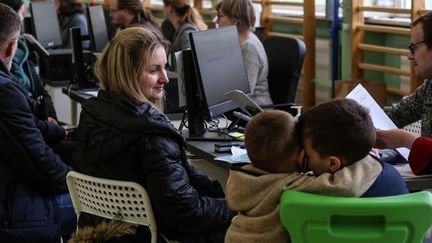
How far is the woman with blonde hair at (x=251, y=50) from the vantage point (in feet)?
13.6

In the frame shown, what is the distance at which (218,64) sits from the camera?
333 centimetres

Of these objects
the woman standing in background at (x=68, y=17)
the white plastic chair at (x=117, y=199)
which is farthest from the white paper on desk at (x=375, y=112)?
the woman standing in background at (x=68, y=17)

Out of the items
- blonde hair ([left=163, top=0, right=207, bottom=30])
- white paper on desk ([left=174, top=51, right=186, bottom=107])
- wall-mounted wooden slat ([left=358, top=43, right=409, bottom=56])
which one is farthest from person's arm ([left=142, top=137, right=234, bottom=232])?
wall-mounted wooden slat ([left=358, top=43, right=409, bottom=56])

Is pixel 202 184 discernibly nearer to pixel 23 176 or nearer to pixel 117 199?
pixel 117 199

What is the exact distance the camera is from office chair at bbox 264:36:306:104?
4.15 metres

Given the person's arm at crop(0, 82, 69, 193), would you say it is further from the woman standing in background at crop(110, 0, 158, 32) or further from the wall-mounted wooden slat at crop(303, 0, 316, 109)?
the wall-mounted wooden slat at crop(303, 0, 316, 109)

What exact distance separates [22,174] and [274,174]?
1437 mm

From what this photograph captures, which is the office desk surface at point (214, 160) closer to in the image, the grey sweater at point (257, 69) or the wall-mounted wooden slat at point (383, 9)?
the grey sweater at point (257, 69)

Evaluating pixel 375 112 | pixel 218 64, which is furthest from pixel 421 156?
pixel 218 64

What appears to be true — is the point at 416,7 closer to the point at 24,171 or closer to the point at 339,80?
the point at 339,80

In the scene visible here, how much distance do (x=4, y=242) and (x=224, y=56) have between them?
1256 millimetres

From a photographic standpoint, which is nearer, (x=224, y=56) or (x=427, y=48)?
(x=427, y=48)

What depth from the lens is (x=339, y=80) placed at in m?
5.89

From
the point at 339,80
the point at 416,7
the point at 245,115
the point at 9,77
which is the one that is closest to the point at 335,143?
the point at 245,115
